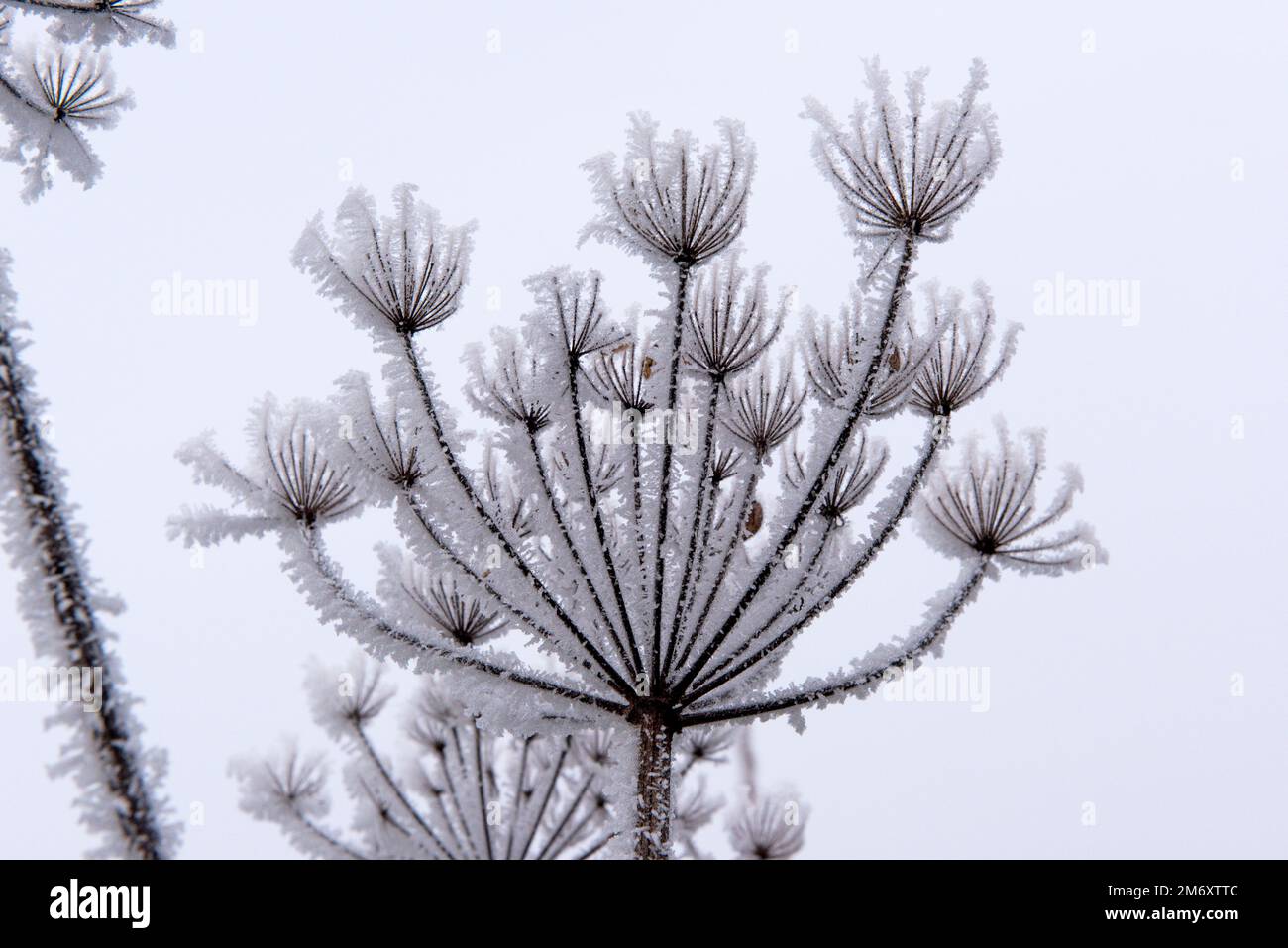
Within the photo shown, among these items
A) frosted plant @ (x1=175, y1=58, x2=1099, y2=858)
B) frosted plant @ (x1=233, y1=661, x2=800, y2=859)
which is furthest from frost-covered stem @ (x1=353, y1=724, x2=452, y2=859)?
frosted plant @ (x1=175, y1=58, x2=1099, y2=858)

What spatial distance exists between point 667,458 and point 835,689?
4.86 ft

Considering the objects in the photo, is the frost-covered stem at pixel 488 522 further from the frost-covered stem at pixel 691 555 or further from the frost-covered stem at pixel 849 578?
the frost-covered stem at pixel 849 578

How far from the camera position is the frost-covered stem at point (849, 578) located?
16.2ft

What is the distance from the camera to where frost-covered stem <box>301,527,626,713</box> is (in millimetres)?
4973

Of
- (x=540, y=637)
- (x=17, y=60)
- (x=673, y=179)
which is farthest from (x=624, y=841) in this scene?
(x=17, y=60)

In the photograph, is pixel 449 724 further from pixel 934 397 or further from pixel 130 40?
pixel 130 40

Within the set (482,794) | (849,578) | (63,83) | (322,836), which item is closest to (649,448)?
(849,578)

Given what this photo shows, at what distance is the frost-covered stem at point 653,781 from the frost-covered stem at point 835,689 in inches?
6.5

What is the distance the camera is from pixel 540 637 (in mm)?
5023

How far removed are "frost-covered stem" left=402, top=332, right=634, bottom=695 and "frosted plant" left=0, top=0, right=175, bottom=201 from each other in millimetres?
1844

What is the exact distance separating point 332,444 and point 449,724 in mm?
4658

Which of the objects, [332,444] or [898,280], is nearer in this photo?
[898,280]
